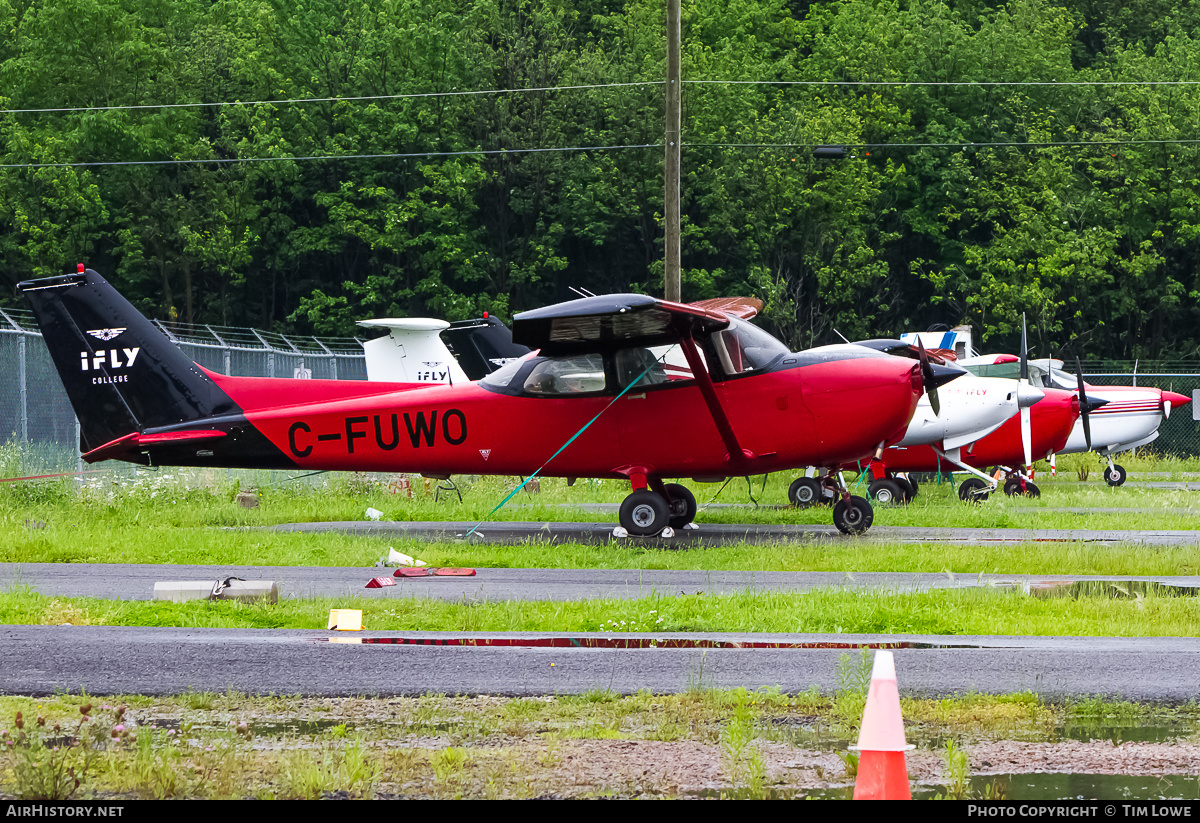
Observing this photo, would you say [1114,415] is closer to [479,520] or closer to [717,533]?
[717,533]

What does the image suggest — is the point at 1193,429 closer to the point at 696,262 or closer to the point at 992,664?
the point at 696,262

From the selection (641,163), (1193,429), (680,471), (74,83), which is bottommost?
(1193,429)

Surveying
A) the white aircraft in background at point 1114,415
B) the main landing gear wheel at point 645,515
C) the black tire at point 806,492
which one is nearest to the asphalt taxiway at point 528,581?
the main landing gear wheel at point 645,515

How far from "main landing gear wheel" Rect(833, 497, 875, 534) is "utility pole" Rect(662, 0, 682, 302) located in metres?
6.61

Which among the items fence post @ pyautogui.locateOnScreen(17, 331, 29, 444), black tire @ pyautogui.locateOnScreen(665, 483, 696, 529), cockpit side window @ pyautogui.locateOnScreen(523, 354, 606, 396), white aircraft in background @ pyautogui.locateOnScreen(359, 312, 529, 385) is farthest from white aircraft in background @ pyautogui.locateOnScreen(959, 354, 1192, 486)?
Answer: fence post @ pyautogui.locateOnScreen(17, 331, 29, 444)

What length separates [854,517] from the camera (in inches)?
560

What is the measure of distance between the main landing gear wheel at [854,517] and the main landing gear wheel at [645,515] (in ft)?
6.66

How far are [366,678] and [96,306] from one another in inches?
379

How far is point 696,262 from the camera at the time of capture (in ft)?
168

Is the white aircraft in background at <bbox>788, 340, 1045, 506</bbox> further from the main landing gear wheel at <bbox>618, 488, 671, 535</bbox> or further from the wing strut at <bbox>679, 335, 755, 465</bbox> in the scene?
the main landing gear wheel at <bbox>618, 488, 671, 535</bbox>

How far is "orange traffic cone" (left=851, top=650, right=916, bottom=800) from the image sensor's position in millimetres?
4207

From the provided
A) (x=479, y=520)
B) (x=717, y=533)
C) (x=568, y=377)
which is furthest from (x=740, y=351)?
(x=479, y=520)

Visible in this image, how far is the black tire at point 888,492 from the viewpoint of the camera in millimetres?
19625

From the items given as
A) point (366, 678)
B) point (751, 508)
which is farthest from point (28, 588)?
point (751, 508)
